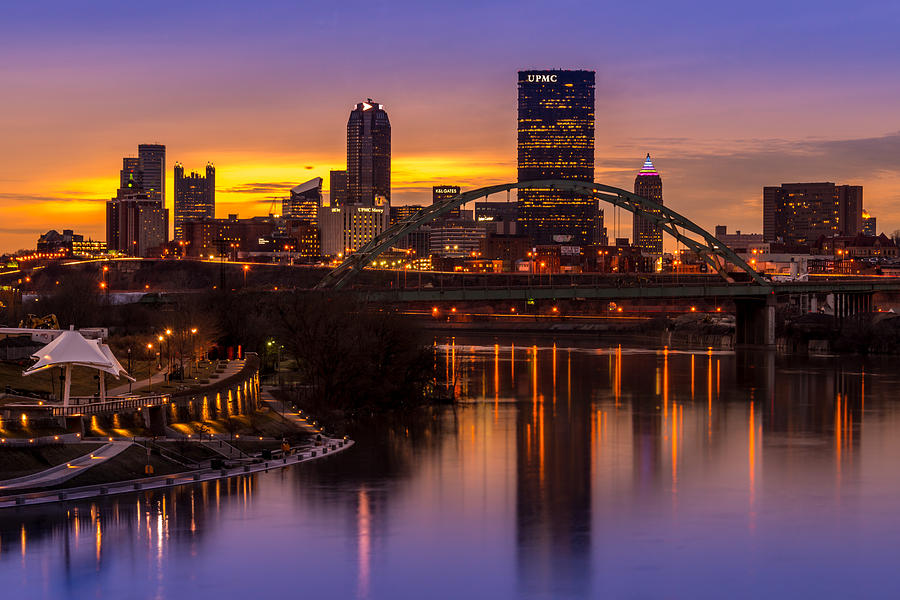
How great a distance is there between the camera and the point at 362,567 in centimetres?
2981

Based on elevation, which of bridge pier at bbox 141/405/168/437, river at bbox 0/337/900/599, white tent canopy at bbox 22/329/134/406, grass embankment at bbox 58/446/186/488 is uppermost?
white tent canopy at bbox 22/329/134/406

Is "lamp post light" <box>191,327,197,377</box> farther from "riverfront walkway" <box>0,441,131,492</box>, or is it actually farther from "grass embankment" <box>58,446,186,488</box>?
"riverfront walkway" <box>0,441,131,492</box>

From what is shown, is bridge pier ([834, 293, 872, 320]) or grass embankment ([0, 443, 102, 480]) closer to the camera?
grass embankment ([0, 443, 102, 480])

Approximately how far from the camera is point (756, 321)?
11475 cm

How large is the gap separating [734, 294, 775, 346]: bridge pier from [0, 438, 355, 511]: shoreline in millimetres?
74183

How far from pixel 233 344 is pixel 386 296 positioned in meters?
→ 14.6

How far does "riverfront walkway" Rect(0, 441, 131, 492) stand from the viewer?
34188 mm

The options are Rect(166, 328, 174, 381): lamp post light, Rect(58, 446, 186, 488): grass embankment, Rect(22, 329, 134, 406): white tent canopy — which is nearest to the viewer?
Rect(58, 446, 186, 488): grass embankment

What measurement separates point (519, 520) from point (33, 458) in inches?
548

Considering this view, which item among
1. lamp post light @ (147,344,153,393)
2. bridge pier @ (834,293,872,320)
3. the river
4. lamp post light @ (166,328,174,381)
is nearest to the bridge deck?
bridge pier @ (834,293,872,320)

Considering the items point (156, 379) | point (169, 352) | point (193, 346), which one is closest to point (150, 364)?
point (169, 352)

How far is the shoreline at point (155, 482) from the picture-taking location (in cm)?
3350

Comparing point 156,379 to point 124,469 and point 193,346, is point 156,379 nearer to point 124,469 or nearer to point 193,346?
point 193,346

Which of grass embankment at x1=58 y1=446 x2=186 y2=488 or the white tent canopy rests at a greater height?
the white tent canopy
